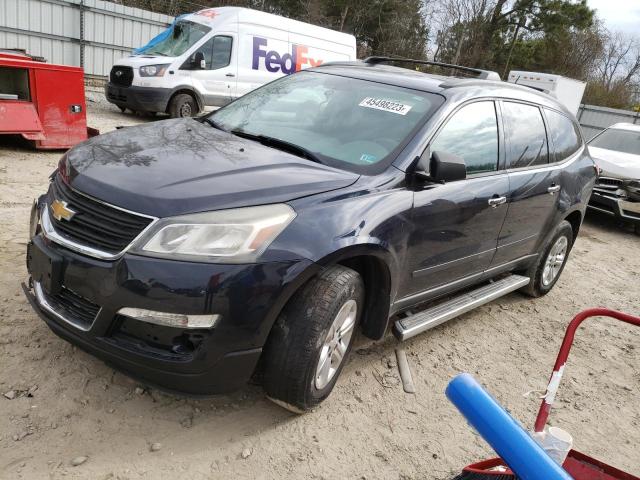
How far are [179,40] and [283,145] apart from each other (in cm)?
970

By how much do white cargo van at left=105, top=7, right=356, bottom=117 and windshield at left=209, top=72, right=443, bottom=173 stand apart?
7984mm

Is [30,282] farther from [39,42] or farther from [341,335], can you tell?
[39,42]

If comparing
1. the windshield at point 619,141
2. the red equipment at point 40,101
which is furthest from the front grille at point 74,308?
the windshield at point 619,141

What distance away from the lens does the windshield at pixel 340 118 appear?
3.05 meters

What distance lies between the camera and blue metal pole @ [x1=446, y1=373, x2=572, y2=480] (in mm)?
992

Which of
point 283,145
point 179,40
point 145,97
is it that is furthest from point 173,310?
point 179,40

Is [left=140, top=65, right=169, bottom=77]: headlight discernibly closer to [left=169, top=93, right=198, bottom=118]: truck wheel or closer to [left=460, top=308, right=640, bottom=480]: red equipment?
[left=169, top=93, right=198, bottom=118]: truck wheel

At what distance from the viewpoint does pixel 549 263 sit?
488 centimetres

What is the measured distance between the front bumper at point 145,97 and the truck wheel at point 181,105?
0.53ft

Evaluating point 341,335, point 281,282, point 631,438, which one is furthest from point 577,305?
point 281,282

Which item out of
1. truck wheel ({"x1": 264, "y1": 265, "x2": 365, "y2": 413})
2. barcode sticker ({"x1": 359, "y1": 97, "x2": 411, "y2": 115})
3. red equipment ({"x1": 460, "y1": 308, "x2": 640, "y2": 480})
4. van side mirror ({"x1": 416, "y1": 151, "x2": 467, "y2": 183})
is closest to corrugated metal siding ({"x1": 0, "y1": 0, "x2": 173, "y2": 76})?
barcode sticker ({"x1": 359, "y1": 97, "x2": 411, "y2": 115})

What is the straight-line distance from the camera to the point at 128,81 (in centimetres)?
1109

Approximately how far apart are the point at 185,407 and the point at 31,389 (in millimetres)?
739

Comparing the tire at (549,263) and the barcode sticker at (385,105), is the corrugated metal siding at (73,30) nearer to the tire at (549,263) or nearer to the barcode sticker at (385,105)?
the barcode sticker at (385,105)
